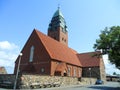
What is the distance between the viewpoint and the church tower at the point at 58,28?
185 ft

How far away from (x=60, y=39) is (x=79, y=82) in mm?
22726

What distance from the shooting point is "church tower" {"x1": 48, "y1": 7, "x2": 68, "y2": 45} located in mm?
56375

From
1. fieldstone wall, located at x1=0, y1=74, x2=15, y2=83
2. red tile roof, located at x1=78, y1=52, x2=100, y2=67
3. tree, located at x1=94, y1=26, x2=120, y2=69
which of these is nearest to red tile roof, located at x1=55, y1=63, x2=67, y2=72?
tree, located at x1=94, y1=26, x2=120, y2=69

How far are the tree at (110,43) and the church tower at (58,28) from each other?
2312 cm

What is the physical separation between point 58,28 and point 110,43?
26.8 m

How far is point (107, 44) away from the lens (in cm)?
3303

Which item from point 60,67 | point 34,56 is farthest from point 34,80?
point 34,56

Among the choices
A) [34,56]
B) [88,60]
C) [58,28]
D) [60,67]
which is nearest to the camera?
[60,67]

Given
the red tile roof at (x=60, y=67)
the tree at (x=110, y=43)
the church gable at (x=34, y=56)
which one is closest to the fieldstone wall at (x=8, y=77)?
the church gable at (x=34, y=56)

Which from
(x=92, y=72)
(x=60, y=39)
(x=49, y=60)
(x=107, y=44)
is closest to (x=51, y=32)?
(x=60, y=39)

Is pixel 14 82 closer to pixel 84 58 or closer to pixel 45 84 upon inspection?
pixel 45 84

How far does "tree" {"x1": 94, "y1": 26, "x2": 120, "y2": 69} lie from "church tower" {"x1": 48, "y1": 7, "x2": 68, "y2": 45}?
23119 millimetres

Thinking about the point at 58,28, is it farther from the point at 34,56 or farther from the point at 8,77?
the point at 8,77

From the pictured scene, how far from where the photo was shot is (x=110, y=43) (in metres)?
32.7
